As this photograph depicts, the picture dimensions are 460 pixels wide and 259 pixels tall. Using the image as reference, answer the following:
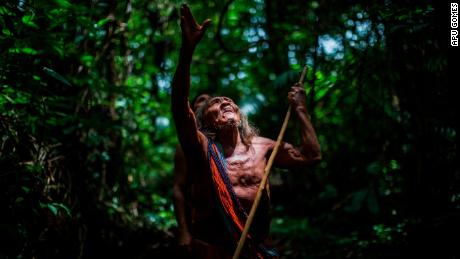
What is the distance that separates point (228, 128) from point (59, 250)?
2.16m

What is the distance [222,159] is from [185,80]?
2.04ft

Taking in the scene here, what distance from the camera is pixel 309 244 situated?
5.02 metres

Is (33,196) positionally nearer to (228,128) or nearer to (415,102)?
(228,128)

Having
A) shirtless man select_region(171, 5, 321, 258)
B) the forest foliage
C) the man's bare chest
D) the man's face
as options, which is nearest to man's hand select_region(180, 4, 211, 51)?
shirtless man select_region(171, 5, 321, 258)

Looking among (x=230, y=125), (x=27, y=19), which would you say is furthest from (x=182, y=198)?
(x=27, y=19)

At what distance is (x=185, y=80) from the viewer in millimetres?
2211

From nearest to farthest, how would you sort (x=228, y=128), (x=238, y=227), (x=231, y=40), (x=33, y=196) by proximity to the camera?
1. (x=238, y=227)
2. (x=228, y=128)
3. (x=33, y=196)
4. (x=231, y=40)

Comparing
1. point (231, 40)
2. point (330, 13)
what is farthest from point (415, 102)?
point (231, 40)

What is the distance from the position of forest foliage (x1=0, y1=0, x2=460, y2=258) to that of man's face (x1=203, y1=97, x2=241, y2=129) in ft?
3.31

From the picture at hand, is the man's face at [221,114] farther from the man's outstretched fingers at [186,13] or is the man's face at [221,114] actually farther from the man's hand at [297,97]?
the man's outstretched fingers at [186,13]

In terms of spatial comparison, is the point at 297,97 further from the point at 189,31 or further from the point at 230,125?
the point at 189,31

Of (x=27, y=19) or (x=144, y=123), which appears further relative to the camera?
(x=144, y=123)

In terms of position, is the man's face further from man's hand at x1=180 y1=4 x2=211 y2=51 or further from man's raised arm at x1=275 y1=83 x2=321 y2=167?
man's hand at x1=180 y1=4 x2=211 y2=51

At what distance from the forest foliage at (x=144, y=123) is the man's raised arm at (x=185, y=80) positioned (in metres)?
0.97
